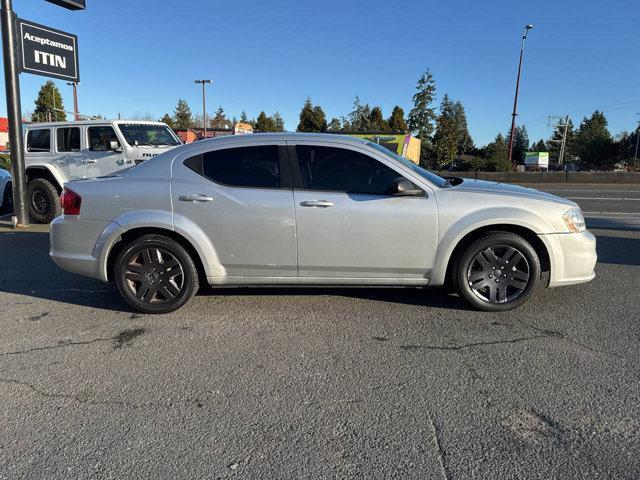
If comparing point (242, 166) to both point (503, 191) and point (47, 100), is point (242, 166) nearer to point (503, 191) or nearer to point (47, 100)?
point (503, 191)

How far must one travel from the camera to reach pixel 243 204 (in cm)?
422

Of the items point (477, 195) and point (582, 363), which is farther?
point (477, 195)

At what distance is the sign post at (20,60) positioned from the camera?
836cm

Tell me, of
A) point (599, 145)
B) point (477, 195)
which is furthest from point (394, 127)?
point (477, 195)

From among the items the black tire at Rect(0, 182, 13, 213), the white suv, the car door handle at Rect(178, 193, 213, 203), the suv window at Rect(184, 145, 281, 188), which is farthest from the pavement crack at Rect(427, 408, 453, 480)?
the black tire at Rect(0, 182, 13, 213)

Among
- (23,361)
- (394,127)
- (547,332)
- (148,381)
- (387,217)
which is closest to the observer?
(148,381)

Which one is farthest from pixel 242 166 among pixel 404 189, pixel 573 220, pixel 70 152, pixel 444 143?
pixel 444 143

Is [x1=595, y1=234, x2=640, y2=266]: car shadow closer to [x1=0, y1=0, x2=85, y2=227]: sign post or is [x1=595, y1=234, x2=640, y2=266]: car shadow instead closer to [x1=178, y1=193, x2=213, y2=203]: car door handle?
[x1=178, y1=193, x2=213, y2=203]: car door handle

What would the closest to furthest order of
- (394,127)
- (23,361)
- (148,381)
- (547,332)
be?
(148,381) → (23,361) → (547,332) → (394,127)

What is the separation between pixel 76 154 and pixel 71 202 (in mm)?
5751

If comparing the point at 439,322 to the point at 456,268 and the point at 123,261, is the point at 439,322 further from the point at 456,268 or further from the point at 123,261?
the point at 123,261

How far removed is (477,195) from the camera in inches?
167

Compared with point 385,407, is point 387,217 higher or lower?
higher

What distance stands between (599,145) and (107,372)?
55.7 metres
